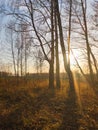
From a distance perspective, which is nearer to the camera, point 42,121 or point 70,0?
point 42,121

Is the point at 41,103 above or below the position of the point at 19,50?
below

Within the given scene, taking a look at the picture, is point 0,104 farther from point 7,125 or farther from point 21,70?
point 21,70

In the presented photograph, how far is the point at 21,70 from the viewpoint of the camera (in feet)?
192

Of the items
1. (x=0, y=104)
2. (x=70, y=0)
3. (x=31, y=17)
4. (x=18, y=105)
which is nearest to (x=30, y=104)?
(x=18, y=105)

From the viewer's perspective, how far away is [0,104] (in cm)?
1130

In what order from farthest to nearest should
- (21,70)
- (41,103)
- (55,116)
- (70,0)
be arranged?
(21,70)
(70,0)
(41,103)
(55,116)

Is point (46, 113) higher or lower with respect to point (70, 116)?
higher

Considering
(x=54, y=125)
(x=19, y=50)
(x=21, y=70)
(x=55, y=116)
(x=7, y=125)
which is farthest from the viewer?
(x=21, y=70)

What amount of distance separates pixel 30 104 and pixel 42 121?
2689mm

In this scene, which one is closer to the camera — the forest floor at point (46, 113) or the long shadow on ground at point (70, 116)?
the forest floor at point (46, 113)

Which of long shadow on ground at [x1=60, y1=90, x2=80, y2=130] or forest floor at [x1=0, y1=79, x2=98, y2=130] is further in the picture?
long shadow on ground at [x1=60, y1=90, x2=80, y2=130]

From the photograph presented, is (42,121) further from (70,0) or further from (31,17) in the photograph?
(70,0)

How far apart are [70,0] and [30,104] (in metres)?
12.5

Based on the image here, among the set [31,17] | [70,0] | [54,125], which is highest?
[70,0]
